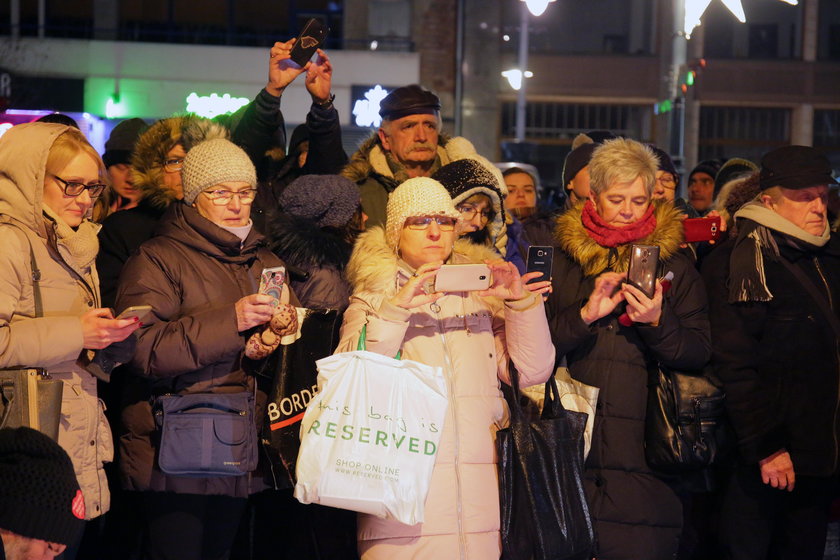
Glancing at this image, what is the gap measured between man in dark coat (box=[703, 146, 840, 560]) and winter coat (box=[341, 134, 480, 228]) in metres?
1.58

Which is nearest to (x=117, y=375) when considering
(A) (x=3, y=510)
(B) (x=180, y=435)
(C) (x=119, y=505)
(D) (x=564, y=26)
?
(C) (x=119, y=505)

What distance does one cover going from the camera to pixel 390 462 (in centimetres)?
354

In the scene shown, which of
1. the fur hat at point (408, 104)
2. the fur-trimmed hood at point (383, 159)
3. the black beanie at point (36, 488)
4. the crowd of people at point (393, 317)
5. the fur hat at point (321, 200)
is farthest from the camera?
the fur hat at point (408, 104)

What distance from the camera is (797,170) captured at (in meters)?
4.82

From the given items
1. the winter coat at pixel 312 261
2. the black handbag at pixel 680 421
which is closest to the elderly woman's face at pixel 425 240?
the winter coat at pixel 312 261

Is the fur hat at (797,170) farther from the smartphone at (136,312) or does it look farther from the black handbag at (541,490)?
the smartphone at (136,312)

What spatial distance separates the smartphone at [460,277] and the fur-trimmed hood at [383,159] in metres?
1.67

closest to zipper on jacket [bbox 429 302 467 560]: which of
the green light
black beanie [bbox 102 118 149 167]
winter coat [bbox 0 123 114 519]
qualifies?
winter coat [bbox 0 123 114 519]

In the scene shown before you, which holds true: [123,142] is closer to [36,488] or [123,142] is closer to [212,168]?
[212,168]

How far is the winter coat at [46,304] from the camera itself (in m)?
3.45

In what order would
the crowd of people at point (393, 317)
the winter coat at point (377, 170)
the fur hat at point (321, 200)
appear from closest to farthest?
1. the crowd of people at point (393, 317)
2. the fur hat at point (321, 200)
3. the winter coat at point (377, 170)

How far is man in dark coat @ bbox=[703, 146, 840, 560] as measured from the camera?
467cm

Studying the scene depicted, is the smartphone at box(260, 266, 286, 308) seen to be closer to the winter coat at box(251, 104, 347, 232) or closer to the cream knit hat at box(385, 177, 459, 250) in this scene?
the cream knit hat at box(385, 177, 459, 250)

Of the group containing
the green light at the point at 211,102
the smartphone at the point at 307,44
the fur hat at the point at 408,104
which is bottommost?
the fur hat at the point at 408,104
